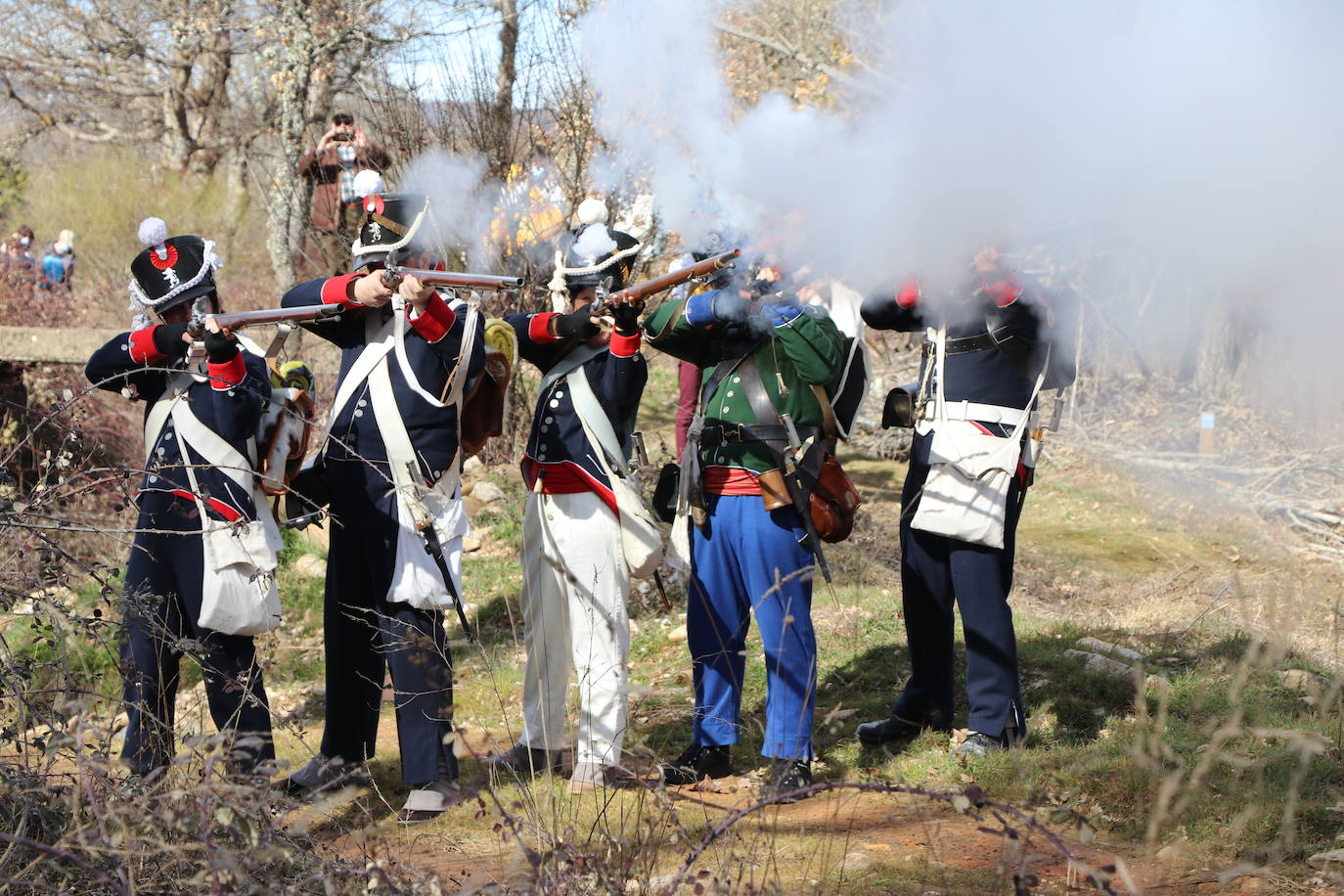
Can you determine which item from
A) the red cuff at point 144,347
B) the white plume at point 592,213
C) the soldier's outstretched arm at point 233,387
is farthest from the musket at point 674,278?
the red cuff at point 144,347

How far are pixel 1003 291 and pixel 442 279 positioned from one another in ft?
6.94

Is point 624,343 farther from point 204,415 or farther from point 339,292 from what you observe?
point 204,415

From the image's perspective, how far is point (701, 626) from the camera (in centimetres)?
480

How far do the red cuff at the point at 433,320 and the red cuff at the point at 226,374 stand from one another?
2.05 ft

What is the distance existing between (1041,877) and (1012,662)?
1.24 metres

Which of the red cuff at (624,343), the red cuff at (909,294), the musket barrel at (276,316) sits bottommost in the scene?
the red cuff at (624,343)

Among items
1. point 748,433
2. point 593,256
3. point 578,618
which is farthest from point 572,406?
point 578,618

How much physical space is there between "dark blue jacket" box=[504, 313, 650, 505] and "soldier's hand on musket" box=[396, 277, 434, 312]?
1.63 feet

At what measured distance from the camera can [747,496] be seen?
468 cm

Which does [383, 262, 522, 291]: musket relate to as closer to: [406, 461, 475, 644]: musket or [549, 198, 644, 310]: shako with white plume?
[549, 198, 644, 310]: shako with white plume

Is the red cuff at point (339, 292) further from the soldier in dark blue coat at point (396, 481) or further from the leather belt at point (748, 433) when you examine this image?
the leather belt at point (748, 433)

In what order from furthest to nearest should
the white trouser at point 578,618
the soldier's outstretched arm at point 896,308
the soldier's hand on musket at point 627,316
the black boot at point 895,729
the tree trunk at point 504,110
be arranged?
1. the tree trunk at point 504,110
2. the black boot at point 895,729
3. the soldier's outstretched arm at point 896,308
4. the white trouser at point 578,618
5. the soldier's hand on musket at point 627,316

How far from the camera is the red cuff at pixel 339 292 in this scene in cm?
465

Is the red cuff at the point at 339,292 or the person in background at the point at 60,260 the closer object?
the red cuff at the point at 339,292
